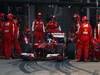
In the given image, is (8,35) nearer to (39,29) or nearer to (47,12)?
(39,29)

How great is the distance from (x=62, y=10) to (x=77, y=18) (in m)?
5.39

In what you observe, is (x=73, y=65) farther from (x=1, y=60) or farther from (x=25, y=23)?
(x=25, y=23)

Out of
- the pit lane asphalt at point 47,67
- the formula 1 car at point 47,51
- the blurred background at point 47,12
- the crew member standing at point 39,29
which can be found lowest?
the pit lane asphalt at point 47,67

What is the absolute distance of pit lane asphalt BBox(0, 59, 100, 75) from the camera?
474 inches

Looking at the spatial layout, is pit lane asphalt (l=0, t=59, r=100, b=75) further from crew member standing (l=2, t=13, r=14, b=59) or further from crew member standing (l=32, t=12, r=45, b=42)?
crew member standing (l=32, t=12, r=45, b=42)

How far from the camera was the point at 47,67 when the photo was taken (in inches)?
519

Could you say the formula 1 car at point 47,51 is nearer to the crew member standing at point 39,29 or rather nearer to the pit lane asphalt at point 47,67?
the pit lane asphalt at point 47,67

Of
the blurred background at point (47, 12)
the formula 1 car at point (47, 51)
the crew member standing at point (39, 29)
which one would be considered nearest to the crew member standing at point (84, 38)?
the formula 1 car at point (47, 51)

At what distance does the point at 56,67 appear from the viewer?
520 inches

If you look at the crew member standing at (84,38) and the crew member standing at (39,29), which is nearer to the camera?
the crew member standing at (84,38)

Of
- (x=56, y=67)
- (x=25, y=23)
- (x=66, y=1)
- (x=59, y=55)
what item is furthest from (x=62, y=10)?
(x=56, y=67)

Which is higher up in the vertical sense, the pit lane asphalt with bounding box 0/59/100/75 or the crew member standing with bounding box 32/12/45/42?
the crew member standing with bounding box 32/12/45/42

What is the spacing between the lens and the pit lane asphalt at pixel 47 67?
474 inches

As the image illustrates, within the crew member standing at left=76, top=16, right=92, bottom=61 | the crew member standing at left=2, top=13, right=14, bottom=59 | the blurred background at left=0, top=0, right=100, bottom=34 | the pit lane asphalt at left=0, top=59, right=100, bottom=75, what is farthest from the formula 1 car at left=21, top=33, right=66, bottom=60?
the blurred background at left=0, top=0, right=100, bottom=34
